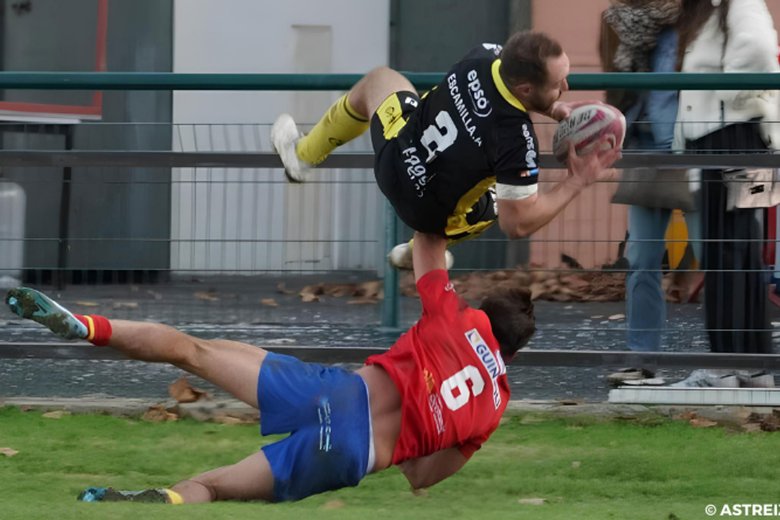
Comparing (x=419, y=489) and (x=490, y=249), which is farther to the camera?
(x=490, y=249)

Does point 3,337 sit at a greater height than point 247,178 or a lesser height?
lesser

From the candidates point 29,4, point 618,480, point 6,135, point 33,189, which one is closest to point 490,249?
point 618,480

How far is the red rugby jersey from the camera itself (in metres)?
5.70

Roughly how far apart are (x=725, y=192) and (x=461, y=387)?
2485mm

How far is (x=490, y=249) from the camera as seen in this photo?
800cm

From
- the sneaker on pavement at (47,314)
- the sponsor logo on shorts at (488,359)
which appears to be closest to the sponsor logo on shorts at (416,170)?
the sponsor logo on shorts at (488,359)

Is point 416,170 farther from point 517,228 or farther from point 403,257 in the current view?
point 403,257

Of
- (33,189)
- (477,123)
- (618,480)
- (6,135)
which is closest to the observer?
(477,123)

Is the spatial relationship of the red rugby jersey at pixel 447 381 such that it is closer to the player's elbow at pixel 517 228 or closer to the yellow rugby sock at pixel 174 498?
the player's elbow at pixel 517 228

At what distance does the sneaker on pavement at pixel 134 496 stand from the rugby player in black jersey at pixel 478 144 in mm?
1630

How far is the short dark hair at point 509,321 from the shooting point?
19.6 feet

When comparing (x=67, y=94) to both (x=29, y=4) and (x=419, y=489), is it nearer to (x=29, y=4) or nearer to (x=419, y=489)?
(x=29, y=4)

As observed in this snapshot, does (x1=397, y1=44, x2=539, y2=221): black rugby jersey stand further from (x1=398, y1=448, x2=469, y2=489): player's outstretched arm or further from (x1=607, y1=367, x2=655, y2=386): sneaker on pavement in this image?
(x1=607, y1=367, x2=655, y2=386): sneaker on pavement

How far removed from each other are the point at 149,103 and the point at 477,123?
6924 millimetres
